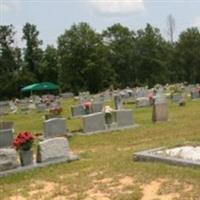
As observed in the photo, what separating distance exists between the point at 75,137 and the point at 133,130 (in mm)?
2077

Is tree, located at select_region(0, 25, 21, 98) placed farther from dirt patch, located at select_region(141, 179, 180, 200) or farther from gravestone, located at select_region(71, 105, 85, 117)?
dirt patch, located at select_region(141, 179, 180, 200)

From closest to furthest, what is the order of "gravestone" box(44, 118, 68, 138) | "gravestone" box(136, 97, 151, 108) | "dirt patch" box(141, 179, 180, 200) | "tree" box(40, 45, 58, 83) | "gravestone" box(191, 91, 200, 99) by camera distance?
"dirt patch" box(141, 179, 180, 200), "gravestone" box(44, 118, 68, 138), "gravestone" box(136, 97, 151, 108), "gravestone" box(191, 91, 200, 99), "tree" box(40, 45, 58, 83)

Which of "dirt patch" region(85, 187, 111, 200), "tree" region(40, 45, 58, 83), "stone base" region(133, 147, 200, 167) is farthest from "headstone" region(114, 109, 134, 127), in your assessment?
"tree" region(40, 45, 58, 83)

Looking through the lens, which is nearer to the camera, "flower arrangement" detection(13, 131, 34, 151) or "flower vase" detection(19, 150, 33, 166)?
"flower vase" detection(19, 150, 33, 166)

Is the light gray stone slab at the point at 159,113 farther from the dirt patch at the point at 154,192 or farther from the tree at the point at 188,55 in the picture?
the tree at the point at 188,55

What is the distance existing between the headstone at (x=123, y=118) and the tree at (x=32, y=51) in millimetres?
56141

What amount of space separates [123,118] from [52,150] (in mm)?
7627

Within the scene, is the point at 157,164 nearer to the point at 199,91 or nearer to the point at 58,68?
the point at 199,91

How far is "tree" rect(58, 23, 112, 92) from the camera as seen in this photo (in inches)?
2721

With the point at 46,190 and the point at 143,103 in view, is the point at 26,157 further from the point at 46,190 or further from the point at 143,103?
the point at 143,103

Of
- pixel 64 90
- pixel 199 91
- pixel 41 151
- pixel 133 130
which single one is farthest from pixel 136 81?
pixel 41 151

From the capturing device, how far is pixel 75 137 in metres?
18.4

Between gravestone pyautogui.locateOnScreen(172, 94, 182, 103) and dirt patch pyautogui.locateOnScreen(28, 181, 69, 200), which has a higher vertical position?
gravestone pyautogui.locateOnScreen(172, 94, 182, 103)

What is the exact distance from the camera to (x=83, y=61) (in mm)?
69562
